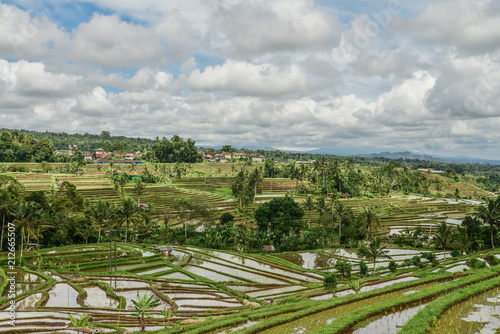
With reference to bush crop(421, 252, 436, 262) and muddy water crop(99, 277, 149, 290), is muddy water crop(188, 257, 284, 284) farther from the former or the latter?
bush crop(421, 252, 436, 262)

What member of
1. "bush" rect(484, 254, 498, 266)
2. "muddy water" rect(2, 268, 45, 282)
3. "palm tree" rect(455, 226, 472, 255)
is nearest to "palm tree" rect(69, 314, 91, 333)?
"muddy water" rect(2, 268, 45, 282)

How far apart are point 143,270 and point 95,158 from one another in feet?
465

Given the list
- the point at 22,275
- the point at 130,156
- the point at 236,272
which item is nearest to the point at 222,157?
the point at 130,156

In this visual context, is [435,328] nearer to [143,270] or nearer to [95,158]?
[143,270]

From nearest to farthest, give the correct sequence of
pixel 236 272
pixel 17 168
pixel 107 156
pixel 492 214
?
pixel 236 272
pixel 492 214
pixel 17 168
pixel 107 156

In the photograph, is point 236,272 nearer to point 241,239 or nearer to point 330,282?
point 241,239

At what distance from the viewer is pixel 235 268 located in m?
39.1

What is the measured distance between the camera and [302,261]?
44312 millimetres

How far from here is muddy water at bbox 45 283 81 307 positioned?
2398cm

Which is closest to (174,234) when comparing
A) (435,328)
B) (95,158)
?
(435,328)

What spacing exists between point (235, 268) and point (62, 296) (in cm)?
1942

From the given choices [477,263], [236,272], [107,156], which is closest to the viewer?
[477,263]

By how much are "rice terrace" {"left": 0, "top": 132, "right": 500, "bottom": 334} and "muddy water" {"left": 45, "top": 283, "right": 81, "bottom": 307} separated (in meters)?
0.15

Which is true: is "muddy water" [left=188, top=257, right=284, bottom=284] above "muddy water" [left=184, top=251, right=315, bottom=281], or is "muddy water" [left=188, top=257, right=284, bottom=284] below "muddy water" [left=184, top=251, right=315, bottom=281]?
above
